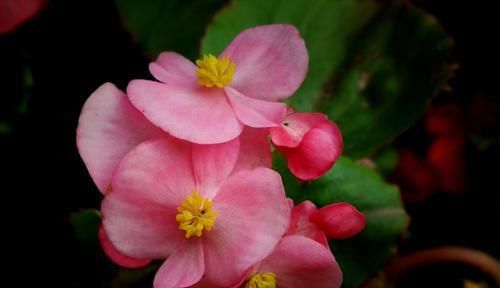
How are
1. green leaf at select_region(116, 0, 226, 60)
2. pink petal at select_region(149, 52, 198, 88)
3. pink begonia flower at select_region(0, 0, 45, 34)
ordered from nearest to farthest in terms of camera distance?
pink petal at select_region(149, 52, 198, 88)
pink begonia flower at select_region(0, 0, 45, 34)
green leaf at select_region(116, 0, 226, 60)

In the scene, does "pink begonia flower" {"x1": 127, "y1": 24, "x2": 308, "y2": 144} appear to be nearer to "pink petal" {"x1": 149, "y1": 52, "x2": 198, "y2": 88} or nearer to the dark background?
"pink petal" {"x1": 149, "y1": 52, "x2": 198, "y2": 88}

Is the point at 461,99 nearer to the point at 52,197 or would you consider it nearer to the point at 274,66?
the point at 274,66

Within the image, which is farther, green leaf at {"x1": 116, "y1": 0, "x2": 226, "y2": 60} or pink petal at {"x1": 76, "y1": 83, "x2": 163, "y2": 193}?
green leaf at {"x1": 116, "y1": 0, "x2": 226, "y2": 60}

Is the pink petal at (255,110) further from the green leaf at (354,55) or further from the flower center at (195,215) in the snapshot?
the green leaf at (354,55)

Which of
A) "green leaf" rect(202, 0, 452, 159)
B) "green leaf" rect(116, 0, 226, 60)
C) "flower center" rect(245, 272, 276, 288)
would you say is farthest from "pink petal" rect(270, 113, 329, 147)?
"green leaf" rect(116, 0, 226, 60)

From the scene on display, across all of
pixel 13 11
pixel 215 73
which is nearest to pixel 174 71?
pixel 215 73

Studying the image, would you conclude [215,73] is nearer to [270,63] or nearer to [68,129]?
[270,63]

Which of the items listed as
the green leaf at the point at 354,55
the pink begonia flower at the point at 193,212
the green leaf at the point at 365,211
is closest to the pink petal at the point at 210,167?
Result: the pink begonia flower at the point at 193,212
